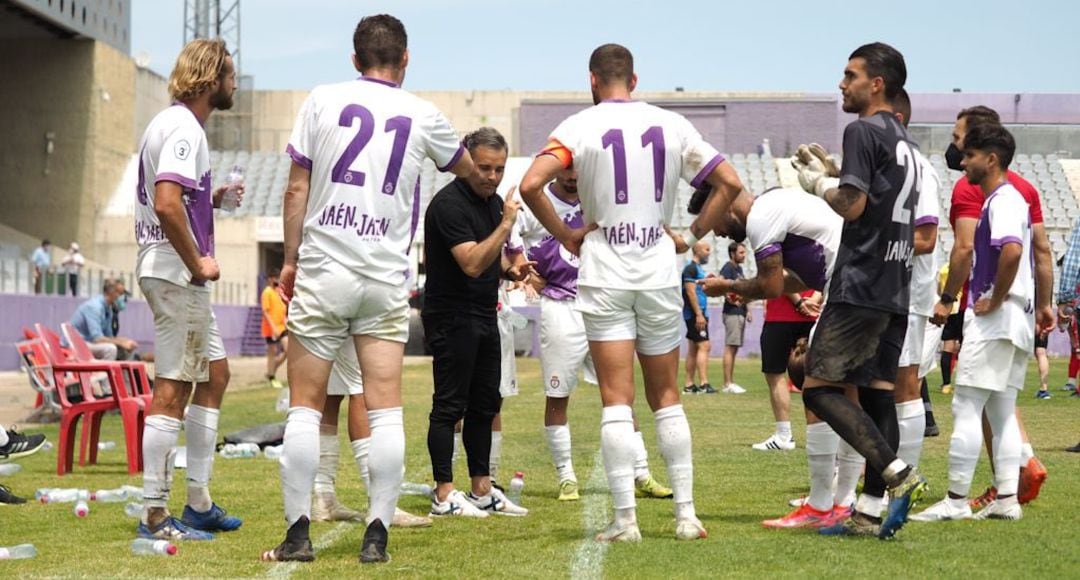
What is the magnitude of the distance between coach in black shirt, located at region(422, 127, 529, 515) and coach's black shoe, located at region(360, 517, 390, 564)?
1675mm

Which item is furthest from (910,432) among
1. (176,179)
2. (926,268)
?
(176,179)

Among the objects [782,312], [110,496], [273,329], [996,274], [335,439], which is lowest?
[273,329]

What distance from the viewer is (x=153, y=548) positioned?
21.6ft

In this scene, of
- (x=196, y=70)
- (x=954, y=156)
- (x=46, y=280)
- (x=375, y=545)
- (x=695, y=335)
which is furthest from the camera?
(x=46, y=280)

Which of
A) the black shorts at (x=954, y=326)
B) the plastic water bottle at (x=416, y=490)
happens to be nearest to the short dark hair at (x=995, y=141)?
the plastic water bottle at (x=416, y=490)

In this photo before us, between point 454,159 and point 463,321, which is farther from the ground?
point 454,159

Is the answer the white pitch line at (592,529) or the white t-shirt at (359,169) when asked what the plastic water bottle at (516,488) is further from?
the white t-shirt at (359,169)

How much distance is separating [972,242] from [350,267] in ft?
11.9

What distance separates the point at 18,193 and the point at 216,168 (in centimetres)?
1092

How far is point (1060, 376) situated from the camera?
25484 millimetres

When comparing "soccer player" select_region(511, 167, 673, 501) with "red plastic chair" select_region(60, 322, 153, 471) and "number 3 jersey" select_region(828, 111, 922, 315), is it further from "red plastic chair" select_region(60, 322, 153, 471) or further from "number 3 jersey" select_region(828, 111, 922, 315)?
"red plastic chair" select_region(60, 322, 153, 471)

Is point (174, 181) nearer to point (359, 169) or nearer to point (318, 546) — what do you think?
point (359, 169)

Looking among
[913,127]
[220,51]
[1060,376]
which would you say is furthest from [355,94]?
[913,127]

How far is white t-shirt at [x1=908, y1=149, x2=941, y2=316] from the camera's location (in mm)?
7246
